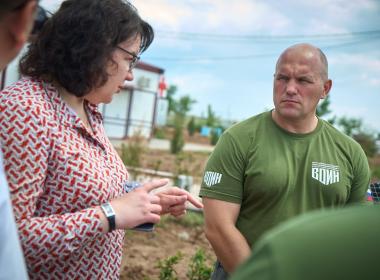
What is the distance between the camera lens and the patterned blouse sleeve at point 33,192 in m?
1.67

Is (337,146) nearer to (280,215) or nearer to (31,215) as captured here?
(280,215)

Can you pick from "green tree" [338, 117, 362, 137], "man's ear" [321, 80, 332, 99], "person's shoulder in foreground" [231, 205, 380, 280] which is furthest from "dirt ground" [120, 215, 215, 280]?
"green tree" [338, 117, 362, 137]

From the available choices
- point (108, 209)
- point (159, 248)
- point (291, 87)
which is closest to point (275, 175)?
point (291, 87)

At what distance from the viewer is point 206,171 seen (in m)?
2.64

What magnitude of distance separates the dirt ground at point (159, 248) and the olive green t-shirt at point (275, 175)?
6.78ft

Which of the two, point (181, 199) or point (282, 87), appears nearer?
point (181, 199)

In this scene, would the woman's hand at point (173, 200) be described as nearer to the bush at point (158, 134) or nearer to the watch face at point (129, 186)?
the watch face at point (129, 186)

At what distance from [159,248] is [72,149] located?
404cm

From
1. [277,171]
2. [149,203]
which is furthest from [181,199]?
[277,171]

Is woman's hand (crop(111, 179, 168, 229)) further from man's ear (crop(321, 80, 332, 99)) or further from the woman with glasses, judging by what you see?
man's ear (crop(321, 80, 332, 99))

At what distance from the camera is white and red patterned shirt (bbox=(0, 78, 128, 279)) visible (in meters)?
1.69

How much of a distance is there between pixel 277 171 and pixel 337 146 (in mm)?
484

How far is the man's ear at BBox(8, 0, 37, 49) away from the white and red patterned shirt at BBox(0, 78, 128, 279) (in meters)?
0.53

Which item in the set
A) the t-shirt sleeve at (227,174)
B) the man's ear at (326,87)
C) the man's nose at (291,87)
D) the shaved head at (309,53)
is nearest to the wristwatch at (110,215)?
the t-shirt sleeve at (227,174)
